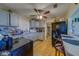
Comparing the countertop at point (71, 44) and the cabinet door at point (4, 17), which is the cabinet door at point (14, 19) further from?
the countertop at point (71, 44)

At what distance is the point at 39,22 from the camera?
66.1 inches

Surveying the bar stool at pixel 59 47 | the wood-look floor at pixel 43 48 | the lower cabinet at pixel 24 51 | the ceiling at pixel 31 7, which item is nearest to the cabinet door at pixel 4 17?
the ceiling at pixel 31 7

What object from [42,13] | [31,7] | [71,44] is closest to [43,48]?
[71,44]

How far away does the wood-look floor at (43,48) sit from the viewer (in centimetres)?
163

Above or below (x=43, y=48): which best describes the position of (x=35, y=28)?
above

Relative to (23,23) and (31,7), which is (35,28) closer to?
(23,23)

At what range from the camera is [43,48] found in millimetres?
1668

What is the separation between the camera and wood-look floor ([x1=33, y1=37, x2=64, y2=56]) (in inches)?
64.0

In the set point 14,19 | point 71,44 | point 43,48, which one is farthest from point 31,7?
point 71,44

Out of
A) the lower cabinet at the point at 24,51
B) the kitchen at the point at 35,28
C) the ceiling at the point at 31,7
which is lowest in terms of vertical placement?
the lower cabinet at the point at 24,51

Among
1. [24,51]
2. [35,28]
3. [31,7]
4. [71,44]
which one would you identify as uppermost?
[31,7]

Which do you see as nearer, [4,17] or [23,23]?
[4,17]

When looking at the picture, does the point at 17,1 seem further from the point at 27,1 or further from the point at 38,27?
the point at 38,27

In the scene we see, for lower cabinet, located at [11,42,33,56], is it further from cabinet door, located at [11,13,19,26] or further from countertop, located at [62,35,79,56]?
countertop, located at [62,35,79,56]
